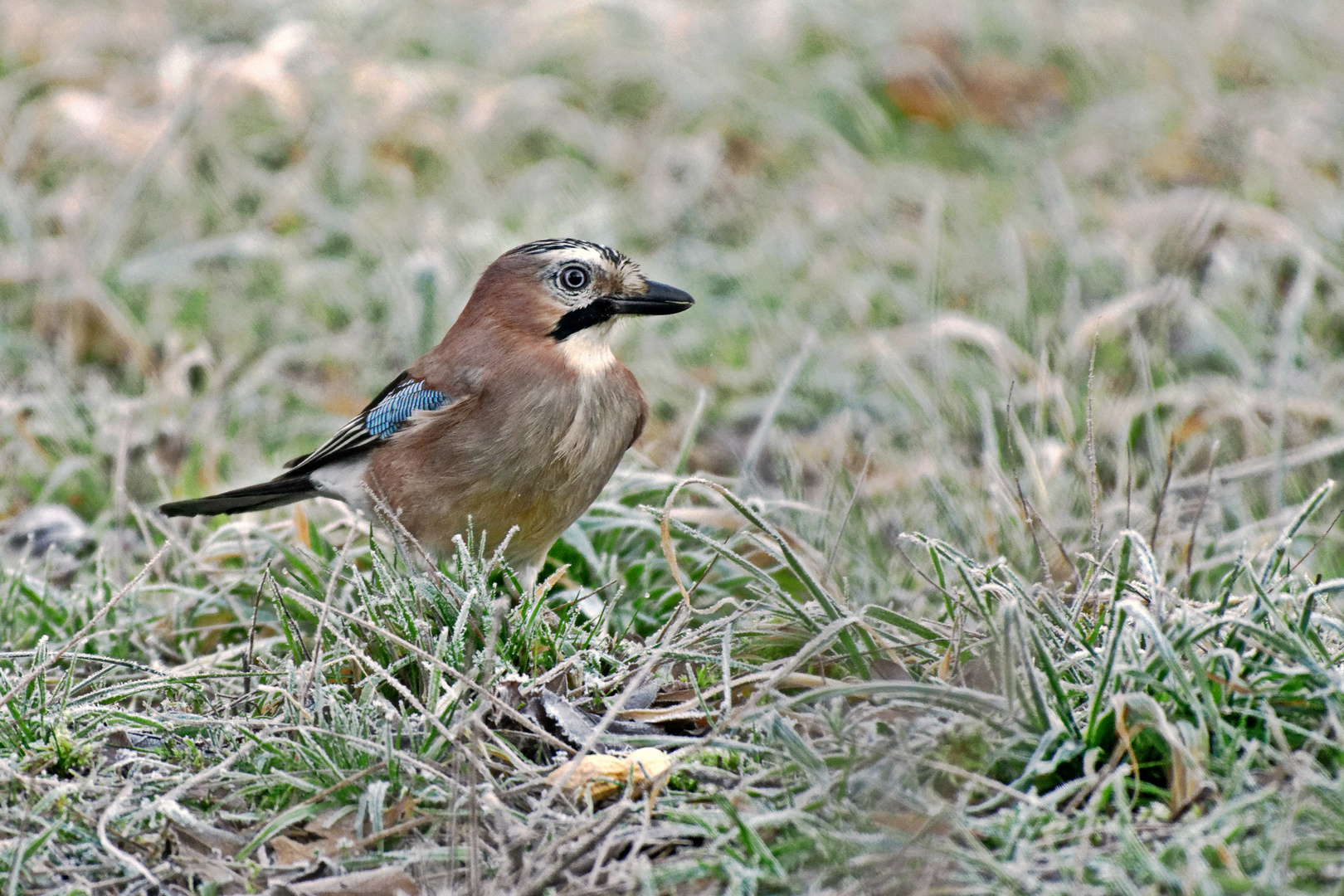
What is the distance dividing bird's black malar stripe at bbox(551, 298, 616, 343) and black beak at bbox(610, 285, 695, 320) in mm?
24

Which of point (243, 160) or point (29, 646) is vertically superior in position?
point (243, 160)

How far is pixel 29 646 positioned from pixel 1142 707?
2.88 m

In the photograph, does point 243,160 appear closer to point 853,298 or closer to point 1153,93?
point 853,298

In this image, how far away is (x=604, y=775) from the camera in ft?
9.58

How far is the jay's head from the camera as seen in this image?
409 cm

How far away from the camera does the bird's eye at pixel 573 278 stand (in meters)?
4.11

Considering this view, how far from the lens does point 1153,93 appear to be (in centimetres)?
864

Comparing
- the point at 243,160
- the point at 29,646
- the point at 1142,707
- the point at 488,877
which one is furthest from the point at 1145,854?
the point at 243,160

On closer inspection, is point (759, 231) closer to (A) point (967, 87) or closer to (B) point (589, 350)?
(A) point (967, 87)

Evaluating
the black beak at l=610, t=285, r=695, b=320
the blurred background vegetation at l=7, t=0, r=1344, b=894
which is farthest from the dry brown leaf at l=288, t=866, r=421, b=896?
the black beak at l=610, t=285, r=695, b=320

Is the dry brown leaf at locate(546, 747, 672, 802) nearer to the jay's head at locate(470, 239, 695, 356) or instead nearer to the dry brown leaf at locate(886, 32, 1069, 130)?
the jay's head at locate(470, 239, 695, 356)

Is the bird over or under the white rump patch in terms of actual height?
over

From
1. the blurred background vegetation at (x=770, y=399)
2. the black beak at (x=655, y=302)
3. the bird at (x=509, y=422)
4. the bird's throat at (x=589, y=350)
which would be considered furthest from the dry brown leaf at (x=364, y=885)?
the black beak at (x=655, y=302)

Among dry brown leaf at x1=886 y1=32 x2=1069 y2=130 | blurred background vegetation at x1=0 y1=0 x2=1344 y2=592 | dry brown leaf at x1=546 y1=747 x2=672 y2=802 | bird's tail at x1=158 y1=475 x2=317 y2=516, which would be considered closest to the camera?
dry brown leaf at x1=546 y1=747 x2=672 y2=802
